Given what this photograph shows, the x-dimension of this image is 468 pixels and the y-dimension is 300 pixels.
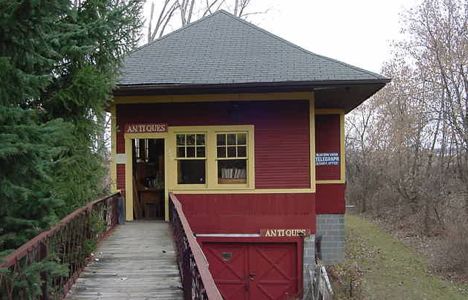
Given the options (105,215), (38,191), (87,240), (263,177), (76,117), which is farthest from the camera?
(263,177)

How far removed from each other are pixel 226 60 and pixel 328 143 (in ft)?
12.4

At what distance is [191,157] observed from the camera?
13.0 metres

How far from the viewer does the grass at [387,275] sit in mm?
14047

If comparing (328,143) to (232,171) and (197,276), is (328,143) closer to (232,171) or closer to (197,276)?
(232,171)

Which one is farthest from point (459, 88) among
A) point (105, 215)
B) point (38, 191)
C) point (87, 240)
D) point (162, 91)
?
point (38, 191)

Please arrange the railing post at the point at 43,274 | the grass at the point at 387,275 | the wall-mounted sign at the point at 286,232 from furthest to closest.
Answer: the grass at the point at 387,275
the wall-mounted sign at the point at 286,232
the railing post at the point at 43,274

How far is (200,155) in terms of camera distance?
13.0m

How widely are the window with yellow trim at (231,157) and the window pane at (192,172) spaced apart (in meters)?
0.42

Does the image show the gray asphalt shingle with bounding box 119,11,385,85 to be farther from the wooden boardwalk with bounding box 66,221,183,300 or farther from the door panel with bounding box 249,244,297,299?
the door panel with bounding box 249,244,297,299

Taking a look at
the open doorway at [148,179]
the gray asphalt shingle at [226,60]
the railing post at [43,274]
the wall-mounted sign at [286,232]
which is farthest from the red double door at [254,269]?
the railing post at [43,274]

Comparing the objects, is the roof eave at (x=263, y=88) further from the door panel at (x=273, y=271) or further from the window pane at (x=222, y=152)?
the door panel at (x=273, y=271)

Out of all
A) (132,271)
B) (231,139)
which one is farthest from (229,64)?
(132,271)

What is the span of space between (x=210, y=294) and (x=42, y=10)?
2595 millimetres

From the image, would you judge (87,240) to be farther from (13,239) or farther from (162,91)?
(162,91)
